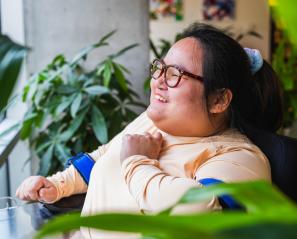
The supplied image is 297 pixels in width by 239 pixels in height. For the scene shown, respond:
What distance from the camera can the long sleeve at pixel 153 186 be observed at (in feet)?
3.17

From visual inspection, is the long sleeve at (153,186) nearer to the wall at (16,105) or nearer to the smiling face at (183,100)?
the smiling face at (183,100)

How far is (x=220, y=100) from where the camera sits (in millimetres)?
1191

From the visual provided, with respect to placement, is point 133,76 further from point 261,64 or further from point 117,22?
point 261,64

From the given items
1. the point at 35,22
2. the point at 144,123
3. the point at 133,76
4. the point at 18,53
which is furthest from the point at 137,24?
the point at 144,123

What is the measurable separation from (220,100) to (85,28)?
5.18ft

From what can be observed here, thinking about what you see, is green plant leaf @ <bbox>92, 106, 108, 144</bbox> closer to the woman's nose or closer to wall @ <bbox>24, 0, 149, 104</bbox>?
wall @ <bbox>24, 0, 149, 104</bbox>

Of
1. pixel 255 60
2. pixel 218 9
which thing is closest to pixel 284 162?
pixel 255 60

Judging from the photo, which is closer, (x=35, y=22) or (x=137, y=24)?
(x=35, y=22)

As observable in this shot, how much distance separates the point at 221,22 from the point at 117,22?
3.17m

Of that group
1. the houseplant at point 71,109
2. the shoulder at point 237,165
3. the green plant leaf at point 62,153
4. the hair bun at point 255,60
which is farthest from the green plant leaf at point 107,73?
the shoulder at point 237,165

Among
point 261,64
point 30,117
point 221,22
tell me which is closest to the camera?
point 261,64

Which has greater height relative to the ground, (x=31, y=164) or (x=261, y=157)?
(x=261, y=157)

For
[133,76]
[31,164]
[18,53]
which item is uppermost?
[18,53]

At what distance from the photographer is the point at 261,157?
110 centimetres
